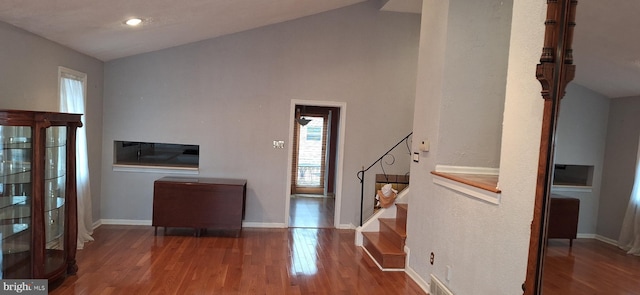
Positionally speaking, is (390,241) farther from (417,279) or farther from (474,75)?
(474,75)

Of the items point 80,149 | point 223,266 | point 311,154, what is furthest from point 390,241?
point 311,154

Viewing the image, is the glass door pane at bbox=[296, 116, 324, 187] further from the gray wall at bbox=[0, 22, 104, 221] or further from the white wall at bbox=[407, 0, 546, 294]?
the white wall at bbox=[407, 0, 546, 294]

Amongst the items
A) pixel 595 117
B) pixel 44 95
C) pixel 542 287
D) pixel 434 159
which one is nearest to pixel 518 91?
pixel 595 117

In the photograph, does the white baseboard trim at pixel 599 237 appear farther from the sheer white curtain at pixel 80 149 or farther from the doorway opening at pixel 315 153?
the doorway opening at pixel 315 153

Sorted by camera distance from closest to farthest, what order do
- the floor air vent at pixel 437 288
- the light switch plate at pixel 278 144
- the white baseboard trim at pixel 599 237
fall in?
1. the white baseboard trim at pixel 599 237
2. the floor air vent at pixel 437 288
3. the light switch plate at pixel 278 144

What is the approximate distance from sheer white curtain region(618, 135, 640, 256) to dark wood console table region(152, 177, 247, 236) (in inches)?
169

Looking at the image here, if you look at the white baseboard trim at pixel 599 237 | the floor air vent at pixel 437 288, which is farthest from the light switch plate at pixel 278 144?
the white baseboard trim at pixel 599 237

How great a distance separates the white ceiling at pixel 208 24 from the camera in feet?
5.42

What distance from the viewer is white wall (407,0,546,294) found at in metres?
2.26

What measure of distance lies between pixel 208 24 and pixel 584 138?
422cm

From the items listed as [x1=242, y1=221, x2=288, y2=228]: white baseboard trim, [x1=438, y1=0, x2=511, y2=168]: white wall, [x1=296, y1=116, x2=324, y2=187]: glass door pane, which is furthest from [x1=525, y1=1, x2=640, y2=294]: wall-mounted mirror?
[x1=296, y1=116, x2=324, y2=187]: glass door pane

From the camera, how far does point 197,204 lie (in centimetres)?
520

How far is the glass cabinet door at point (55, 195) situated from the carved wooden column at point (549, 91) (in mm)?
3635

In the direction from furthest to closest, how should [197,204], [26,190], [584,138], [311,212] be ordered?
[311,212] → [197,204] → [26,190] → [584,138]
